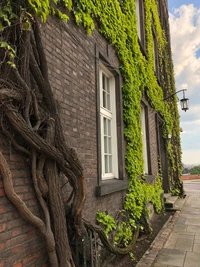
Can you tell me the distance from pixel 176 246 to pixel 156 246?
1.39 ft

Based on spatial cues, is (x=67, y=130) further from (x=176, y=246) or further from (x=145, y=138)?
(x=145, y=138)

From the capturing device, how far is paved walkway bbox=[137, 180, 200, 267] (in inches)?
145

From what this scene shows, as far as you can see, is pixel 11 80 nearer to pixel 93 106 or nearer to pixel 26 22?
pixel 26 22

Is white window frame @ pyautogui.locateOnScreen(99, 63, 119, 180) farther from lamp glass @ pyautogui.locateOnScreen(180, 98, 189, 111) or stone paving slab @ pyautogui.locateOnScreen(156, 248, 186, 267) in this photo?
lamp glass @ pyautogui.locateOnScreen(180, 98, 189, 111)

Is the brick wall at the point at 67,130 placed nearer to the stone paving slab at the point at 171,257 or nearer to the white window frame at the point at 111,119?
the white window frame at the point at 111,119

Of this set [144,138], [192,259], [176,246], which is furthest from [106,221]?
[144,138]

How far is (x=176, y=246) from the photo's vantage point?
443cm

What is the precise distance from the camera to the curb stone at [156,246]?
3.62 metres

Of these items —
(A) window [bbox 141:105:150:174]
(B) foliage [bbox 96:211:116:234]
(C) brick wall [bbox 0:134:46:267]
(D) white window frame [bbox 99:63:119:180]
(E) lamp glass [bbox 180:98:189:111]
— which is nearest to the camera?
(C) brick wall [bbox 0:134:46:267]

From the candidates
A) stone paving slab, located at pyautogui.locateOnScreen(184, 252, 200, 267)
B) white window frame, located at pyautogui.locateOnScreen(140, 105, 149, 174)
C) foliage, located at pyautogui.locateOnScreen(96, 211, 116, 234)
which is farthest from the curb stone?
white window frame, located at pyautogui.locateOnScreen(140, 105, 149, 174)

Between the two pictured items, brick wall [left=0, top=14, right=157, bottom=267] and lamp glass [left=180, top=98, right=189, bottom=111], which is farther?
lamp glass [left=180, top=98, right=189, bottom=111]

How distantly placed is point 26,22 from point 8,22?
168mm

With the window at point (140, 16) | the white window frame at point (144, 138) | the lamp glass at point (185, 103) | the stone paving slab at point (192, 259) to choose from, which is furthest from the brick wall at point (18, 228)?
the lamp glass at point (185, 103)

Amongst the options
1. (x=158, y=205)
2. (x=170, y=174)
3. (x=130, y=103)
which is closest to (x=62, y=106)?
(x=130, y=103)
